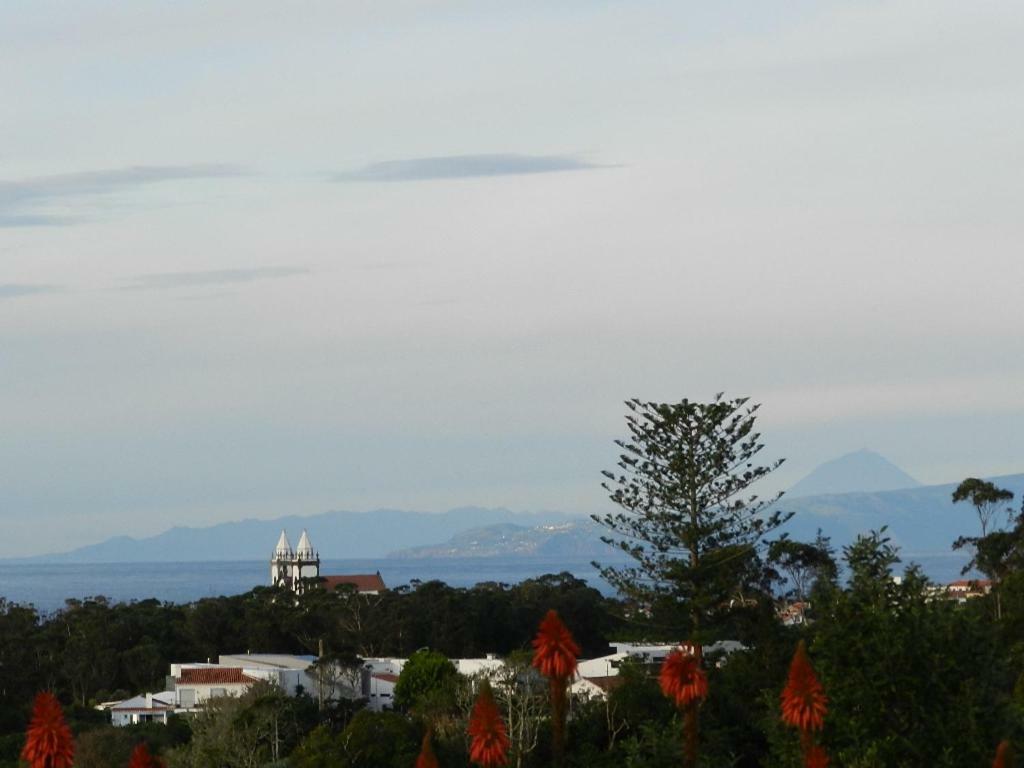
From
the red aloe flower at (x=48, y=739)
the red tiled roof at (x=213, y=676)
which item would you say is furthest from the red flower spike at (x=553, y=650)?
the red tiled roof at (x=213, y=676)

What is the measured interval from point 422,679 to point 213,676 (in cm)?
774

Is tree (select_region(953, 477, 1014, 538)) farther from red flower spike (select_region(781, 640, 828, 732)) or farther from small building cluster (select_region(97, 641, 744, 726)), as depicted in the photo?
red flower spike (select_region(781, 640, 828, 732))

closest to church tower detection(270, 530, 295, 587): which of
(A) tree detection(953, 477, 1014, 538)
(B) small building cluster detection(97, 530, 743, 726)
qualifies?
(A) tree detection(953, 477, 1014, 538)

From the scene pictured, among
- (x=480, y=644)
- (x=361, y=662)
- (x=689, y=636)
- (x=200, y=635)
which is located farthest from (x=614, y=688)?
(x=200, y=635)

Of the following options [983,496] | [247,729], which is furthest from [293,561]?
[247,729]

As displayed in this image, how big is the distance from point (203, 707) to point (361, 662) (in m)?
12.1

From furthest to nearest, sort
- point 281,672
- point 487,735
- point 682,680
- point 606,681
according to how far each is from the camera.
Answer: point 281,672
point 606,681
point 682,680
point 487,735

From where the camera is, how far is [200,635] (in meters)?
73.1

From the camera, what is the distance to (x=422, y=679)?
54875mm

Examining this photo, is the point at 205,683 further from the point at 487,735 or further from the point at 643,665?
the point at 487,735

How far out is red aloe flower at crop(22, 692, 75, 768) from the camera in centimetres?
1711

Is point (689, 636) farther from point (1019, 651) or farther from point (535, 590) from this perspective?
point (535, 590)

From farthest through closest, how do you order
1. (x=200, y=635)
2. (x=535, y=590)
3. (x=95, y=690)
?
(x=535, y=590) < (x=200, y=635) < (x=95, y=690)

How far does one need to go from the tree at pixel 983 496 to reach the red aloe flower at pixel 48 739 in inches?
2411
